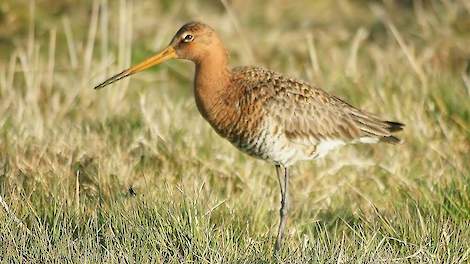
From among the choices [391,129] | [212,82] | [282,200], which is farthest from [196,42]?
[391,129]

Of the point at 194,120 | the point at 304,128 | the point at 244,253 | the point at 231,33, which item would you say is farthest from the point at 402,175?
the point at 231,33

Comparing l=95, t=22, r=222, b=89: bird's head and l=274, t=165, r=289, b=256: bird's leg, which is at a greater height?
l=95, t=22, r=222, b=89: bird's head

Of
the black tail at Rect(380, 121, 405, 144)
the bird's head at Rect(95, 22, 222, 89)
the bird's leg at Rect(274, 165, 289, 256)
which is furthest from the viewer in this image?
the black tail at Rect(380, 121, 405, 144)

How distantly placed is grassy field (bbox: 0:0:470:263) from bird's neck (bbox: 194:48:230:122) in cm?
43

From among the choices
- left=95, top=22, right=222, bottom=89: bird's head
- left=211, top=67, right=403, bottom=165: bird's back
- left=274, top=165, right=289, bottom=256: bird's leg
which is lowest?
left=274, top=165, right=289, bottom=256: bird's leg

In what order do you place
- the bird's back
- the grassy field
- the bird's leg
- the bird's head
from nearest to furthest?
the grassy field
the bird's leg
the bird's back
the bird's head

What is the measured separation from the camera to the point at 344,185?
6285mm

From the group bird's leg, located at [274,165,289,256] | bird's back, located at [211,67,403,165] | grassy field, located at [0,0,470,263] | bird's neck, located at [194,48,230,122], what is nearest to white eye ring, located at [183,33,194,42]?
bird's neck, located at [194,48,230,122]

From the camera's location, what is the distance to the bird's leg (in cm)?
505

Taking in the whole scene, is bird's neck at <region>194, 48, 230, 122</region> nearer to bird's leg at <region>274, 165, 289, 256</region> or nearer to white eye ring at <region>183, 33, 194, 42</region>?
white eye ring at <region>183, 33, 194, 42</region>

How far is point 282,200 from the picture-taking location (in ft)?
18.7

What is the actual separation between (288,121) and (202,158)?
74 cm

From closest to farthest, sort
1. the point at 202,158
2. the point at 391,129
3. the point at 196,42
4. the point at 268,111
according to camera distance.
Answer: the point at 268,111 → the point at 196,42 → the point at 391,129 → the point at 202,158

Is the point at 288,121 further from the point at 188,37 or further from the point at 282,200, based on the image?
the point at 188,37
